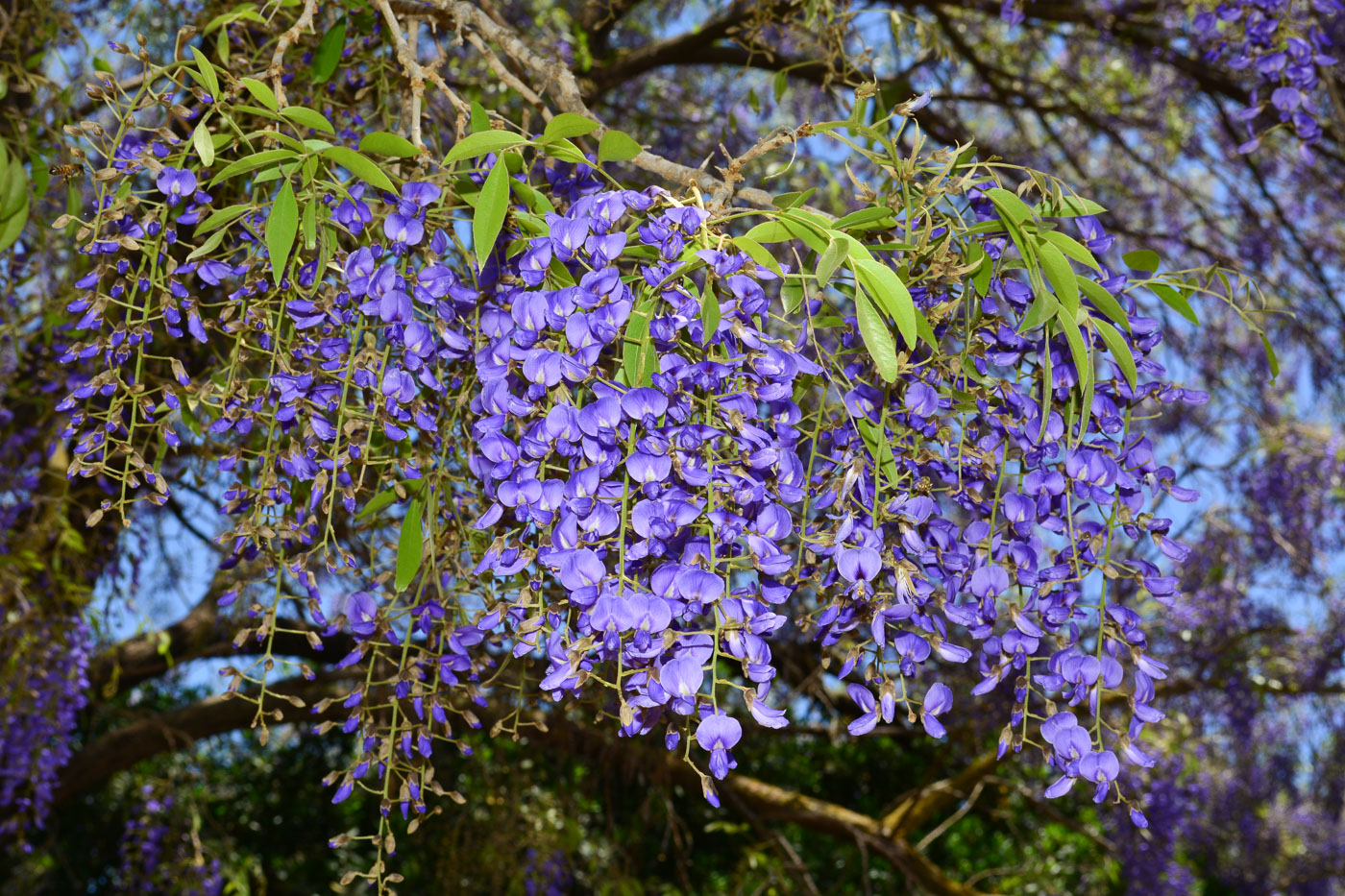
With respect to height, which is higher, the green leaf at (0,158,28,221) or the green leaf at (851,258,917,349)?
the green leaf at (0,158,28,221)

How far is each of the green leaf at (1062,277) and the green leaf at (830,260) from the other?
6.1 inches

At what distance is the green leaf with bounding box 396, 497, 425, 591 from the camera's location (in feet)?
3.03

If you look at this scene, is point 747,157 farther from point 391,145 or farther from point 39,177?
point 39,177

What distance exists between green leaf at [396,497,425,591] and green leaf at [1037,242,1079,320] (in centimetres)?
56

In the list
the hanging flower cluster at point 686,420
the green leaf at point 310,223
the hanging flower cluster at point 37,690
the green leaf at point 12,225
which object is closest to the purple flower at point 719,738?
the hanging flower cluster at point 686,420

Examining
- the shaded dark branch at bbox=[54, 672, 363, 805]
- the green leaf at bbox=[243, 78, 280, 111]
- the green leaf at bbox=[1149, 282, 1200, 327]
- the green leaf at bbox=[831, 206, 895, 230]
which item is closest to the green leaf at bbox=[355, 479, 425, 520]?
the green leaf at bbox=[243, 78, 280, 111]

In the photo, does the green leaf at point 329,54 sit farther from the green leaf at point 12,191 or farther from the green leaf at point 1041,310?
the green leaf at point 1041,310

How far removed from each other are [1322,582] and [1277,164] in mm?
1609

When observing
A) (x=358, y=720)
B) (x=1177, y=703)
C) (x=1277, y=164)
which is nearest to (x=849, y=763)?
(x=1177, y=703)

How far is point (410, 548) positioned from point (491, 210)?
32cm

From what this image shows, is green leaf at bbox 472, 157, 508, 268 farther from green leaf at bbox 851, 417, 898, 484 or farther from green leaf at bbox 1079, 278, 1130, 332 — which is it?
green leaf at bbox 1079, 278, 1130, 332

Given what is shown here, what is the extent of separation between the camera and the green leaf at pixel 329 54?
1229 millimetres

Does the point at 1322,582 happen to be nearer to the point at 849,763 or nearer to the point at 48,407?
the point at 849,763

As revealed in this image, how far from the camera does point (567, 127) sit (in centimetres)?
82
